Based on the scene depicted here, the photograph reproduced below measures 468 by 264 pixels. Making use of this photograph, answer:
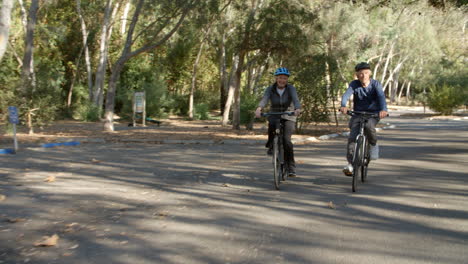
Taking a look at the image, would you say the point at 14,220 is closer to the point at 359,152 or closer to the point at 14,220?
the point at 14,220

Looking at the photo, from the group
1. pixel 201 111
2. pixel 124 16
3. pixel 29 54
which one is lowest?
pixel 201 111

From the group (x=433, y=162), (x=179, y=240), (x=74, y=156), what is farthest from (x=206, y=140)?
(x=179, y=240)

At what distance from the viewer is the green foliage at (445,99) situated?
128ft

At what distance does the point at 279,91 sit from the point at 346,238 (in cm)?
376

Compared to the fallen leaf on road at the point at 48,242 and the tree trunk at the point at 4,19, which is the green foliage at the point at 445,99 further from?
the fallen leaf on road at the point at 48,242

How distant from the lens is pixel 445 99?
3912cm

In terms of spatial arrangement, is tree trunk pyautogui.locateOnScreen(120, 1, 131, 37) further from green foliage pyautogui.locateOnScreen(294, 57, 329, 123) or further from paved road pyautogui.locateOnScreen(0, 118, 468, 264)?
paved road pyautogui.locateOnScreen(0, 118, 468, 264)

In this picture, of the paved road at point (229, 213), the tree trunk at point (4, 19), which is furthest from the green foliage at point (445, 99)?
the tree trunk at point (4, 19)

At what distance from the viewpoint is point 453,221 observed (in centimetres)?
595

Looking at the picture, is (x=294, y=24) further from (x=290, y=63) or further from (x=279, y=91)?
(x=279, y=91)

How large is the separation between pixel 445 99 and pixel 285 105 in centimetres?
3392

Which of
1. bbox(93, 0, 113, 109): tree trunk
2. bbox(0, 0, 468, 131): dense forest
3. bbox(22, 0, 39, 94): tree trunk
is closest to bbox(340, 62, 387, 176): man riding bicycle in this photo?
bbox(0, 0, 468, 131): dense forest

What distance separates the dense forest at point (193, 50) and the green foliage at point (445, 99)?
0.08 meters

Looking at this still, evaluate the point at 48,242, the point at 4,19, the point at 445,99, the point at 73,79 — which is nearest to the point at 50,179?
the point at 48,242
